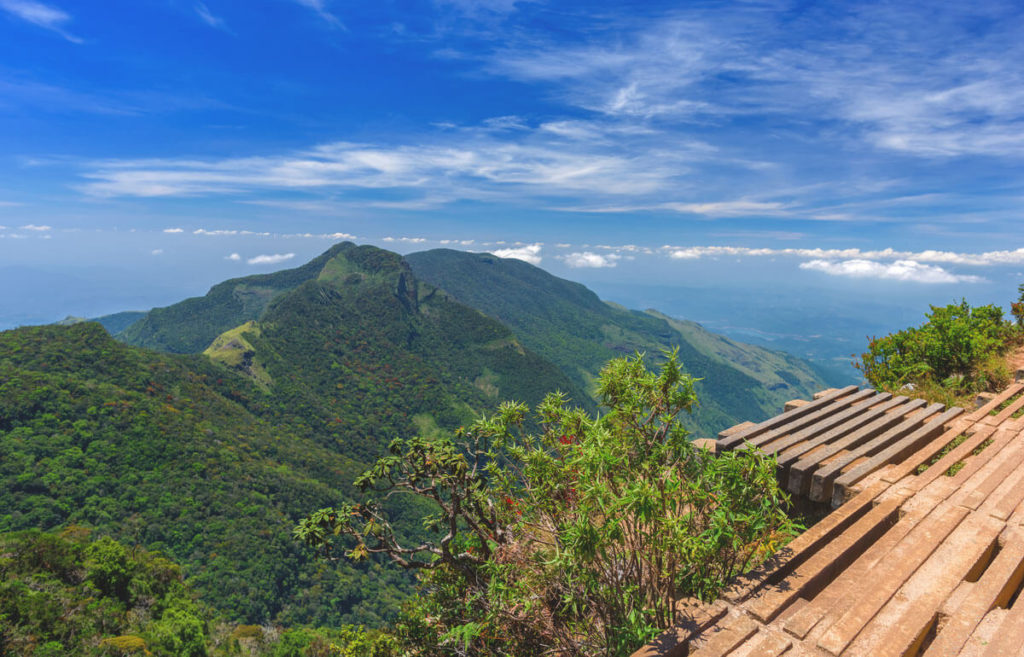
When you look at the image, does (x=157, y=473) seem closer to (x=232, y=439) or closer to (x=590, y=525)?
(x=232, y=439)

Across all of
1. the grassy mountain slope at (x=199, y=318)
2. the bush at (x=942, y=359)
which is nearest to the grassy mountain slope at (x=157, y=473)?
the bush at (x=942, y=359)

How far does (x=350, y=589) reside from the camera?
6166cm

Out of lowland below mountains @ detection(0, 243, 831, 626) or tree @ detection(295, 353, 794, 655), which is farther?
lowland below mountains @ detection(0, 243, 831, 626)

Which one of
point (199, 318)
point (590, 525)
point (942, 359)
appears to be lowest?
point (942, 359)

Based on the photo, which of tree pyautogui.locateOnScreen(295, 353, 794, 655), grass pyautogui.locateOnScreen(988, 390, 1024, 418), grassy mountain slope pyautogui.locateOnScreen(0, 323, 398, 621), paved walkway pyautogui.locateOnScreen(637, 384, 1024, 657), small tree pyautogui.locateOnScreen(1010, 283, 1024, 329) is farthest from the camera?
grassy mountain slope pyautogui.locateOnScreen(0, 323, 398, 621)

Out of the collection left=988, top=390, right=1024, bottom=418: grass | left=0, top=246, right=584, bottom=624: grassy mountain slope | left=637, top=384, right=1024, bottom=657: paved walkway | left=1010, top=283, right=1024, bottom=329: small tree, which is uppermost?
left=1010, top=283, right=1024, bottom=329: small tree

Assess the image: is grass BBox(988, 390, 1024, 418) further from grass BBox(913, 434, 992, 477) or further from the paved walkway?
grass BBox(913, 434, 992, 477)

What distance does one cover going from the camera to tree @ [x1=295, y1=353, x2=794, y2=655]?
9.51 feet

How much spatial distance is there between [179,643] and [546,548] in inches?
1146

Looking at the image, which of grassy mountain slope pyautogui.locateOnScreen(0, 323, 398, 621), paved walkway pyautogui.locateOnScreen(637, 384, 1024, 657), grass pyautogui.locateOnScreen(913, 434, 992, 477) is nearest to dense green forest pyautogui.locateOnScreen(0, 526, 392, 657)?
paved walkway pyautogui.locateOnScreen(637, 384, 1024, 657)

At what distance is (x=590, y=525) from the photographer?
2.57 metres

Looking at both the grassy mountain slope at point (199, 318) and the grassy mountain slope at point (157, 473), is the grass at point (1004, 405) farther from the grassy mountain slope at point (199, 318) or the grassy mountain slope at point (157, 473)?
the grassy mountain slope at point (199, 318)

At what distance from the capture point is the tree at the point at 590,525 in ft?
9.51

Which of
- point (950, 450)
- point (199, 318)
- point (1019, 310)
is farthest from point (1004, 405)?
point (199, 318)
